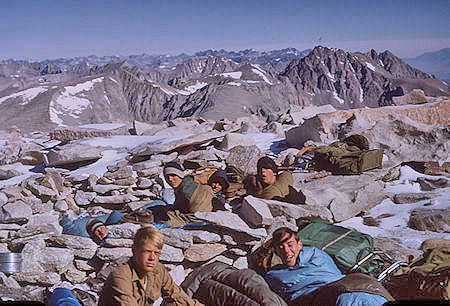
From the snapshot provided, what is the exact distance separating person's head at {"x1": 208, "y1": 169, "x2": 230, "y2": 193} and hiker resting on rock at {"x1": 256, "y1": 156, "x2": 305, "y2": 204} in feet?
1.13

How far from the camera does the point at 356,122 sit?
17.3 feet

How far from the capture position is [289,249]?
2066mm

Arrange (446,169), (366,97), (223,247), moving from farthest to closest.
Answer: (366,97)
(446,169)
(223,247)

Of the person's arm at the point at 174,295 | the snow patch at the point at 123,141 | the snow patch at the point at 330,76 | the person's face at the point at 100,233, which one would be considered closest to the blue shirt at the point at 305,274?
the person's arm at the point at 174,295

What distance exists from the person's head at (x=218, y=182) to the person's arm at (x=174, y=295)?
141 cm

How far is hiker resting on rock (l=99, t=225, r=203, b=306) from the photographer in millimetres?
1747

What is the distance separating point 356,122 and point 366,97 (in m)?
92.8

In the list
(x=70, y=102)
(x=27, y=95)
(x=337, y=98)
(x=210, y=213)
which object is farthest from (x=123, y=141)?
(x=337, y=98)

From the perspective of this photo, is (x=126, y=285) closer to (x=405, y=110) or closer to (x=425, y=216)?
(x=425, y=216)

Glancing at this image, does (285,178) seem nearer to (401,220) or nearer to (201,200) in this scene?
(201,200)

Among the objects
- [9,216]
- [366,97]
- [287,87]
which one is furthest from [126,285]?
[366,97]

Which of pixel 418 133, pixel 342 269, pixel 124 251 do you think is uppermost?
pixel 418 133

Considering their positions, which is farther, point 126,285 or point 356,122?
point 356,122

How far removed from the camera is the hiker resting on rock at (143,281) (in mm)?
1747
